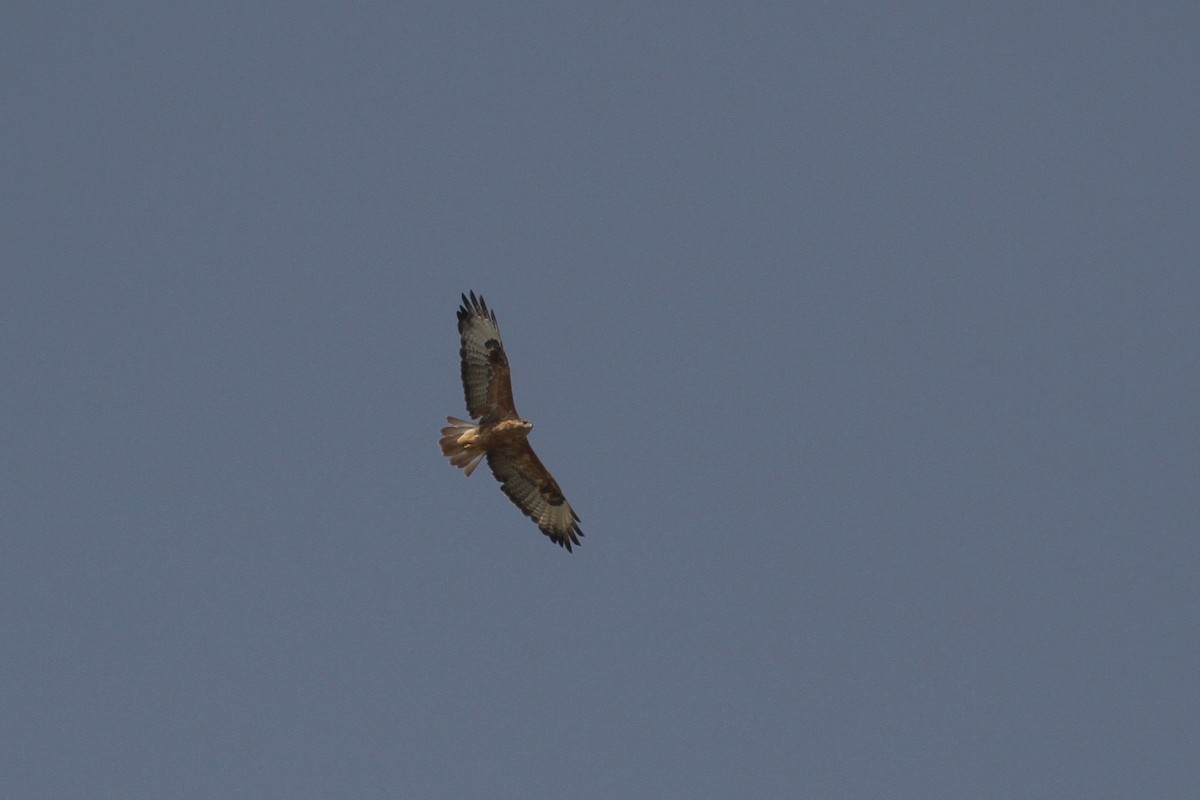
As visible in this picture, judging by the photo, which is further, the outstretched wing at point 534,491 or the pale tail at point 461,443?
the outstretched wing at point 534,491

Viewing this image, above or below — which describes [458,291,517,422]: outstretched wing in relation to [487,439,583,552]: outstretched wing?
above

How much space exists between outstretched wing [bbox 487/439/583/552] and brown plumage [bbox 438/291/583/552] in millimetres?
13

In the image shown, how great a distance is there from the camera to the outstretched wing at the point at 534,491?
20984 mm

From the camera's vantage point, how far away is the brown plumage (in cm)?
2036

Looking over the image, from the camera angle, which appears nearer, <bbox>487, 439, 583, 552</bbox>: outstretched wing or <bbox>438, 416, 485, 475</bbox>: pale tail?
<bbox>438, 416, 485, 475</bbox>: pale tail

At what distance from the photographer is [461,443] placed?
20.3m

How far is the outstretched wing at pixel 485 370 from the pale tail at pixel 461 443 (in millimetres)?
222

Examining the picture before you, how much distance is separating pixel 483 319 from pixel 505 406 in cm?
125

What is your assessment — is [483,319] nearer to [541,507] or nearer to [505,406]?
[505,406]

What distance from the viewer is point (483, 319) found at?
20828mm

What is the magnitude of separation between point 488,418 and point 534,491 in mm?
1630

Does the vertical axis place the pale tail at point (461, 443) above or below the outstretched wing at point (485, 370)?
below

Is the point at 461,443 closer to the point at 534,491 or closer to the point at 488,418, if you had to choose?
the point at 488,418

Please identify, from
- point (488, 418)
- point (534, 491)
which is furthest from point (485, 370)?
point (534, 491)
